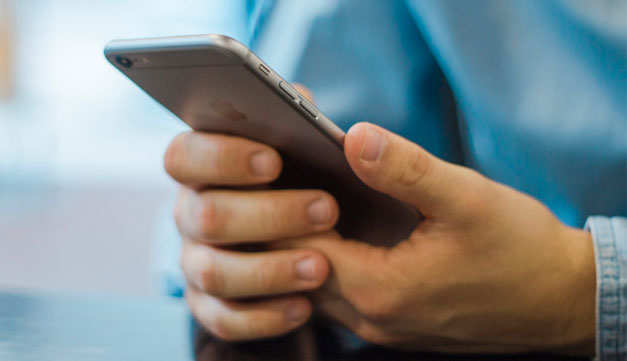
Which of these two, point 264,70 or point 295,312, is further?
point 295,312

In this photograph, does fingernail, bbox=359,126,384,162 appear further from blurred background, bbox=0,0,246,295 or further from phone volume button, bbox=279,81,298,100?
blurred background, bbox=0,0,246,295

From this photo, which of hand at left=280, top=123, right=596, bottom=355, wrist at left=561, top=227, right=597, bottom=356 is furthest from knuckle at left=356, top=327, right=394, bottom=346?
wrist at left=561, top=227, right=597, bottom=356

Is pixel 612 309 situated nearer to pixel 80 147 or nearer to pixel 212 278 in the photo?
pixel 212 278

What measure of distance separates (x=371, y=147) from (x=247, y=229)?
11cm

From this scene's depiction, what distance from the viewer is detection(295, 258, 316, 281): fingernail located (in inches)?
13.9

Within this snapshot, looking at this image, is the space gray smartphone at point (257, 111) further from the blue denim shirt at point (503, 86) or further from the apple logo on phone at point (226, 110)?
the blue denim shirt at point (503, 86)

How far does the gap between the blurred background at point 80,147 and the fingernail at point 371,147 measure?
44.4 inches

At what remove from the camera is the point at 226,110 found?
1.04ft

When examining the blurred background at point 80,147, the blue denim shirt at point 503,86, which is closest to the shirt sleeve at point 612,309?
the blue denim shirt at point 503,86

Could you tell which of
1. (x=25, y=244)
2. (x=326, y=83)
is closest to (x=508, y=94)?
(x=326, y=83)

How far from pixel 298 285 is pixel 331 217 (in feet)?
0.15

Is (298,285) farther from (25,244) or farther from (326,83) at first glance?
(25,244)

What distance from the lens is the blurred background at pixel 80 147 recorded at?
207 centimetres

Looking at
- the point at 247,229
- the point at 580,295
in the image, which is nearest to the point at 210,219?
the point at 247,229
